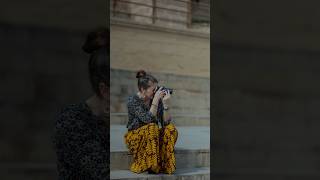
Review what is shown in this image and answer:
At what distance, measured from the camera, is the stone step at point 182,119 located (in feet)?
15.8

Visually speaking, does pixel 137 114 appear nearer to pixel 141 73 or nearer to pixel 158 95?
pixel 158 95

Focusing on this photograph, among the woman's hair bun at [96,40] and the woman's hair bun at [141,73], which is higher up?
the woman's hair bun at [96,40]

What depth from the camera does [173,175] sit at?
4.93m

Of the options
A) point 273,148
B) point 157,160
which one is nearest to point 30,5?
point 157,160

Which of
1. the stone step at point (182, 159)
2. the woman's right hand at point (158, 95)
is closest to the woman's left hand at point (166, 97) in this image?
the woman's right hand at point (158, 95)

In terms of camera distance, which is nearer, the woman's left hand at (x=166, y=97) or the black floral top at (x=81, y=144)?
the black floral top at (x=81, y=144)

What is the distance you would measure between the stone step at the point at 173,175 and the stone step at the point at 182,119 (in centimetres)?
38

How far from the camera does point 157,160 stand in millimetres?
4859

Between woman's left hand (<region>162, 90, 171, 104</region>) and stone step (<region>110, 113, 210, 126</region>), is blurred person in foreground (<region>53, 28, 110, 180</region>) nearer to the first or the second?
stone step (<region>110, 113, 210, 126</region>)

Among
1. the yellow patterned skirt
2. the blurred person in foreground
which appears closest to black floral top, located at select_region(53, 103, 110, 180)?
the blurred person in foreground

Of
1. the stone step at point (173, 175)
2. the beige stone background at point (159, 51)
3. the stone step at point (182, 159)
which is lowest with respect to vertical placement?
the stone step at point (173, 175)

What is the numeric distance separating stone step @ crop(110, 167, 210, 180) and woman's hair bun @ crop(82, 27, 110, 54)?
3.27ft

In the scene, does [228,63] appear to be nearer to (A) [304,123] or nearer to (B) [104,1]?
(A) [304,123]

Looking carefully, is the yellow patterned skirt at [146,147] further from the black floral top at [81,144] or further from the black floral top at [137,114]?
the black floral top at [81,144]
